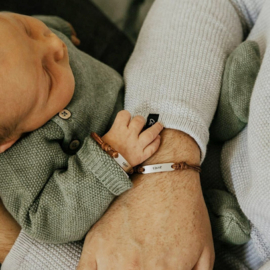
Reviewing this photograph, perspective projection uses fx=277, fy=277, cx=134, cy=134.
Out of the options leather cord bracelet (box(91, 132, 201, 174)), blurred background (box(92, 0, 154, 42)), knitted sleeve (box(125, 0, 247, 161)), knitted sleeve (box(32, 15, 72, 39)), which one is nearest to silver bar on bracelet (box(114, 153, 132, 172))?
leather cord bracelet (box(91, 132, 201, 174))

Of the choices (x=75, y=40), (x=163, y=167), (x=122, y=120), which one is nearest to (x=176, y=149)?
(x=163, y=167)

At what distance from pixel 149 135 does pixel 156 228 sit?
0.79 ft

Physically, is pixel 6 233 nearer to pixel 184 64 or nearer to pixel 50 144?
pixel 50 144

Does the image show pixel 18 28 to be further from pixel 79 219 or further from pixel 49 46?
pixel 79 219

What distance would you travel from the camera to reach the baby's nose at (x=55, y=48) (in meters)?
0.76

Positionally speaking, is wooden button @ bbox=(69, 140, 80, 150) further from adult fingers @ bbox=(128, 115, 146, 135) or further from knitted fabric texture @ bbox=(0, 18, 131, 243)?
adult fingers @ bbox=(128, 115, 146, 135)

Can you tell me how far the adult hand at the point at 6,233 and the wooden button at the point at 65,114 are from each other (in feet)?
1.14

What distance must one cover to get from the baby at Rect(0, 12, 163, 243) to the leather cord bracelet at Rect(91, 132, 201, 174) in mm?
16

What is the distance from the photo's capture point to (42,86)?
28.0 inches

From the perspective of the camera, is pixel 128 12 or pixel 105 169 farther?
pixel 128 12

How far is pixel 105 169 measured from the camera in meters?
0.71

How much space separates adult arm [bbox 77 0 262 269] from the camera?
69cm

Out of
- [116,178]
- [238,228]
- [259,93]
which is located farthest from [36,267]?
[259,93]

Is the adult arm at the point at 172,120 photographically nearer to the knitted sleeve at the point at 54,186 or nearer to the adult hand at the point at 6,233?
the knitted sleeve at the point at 54,186
